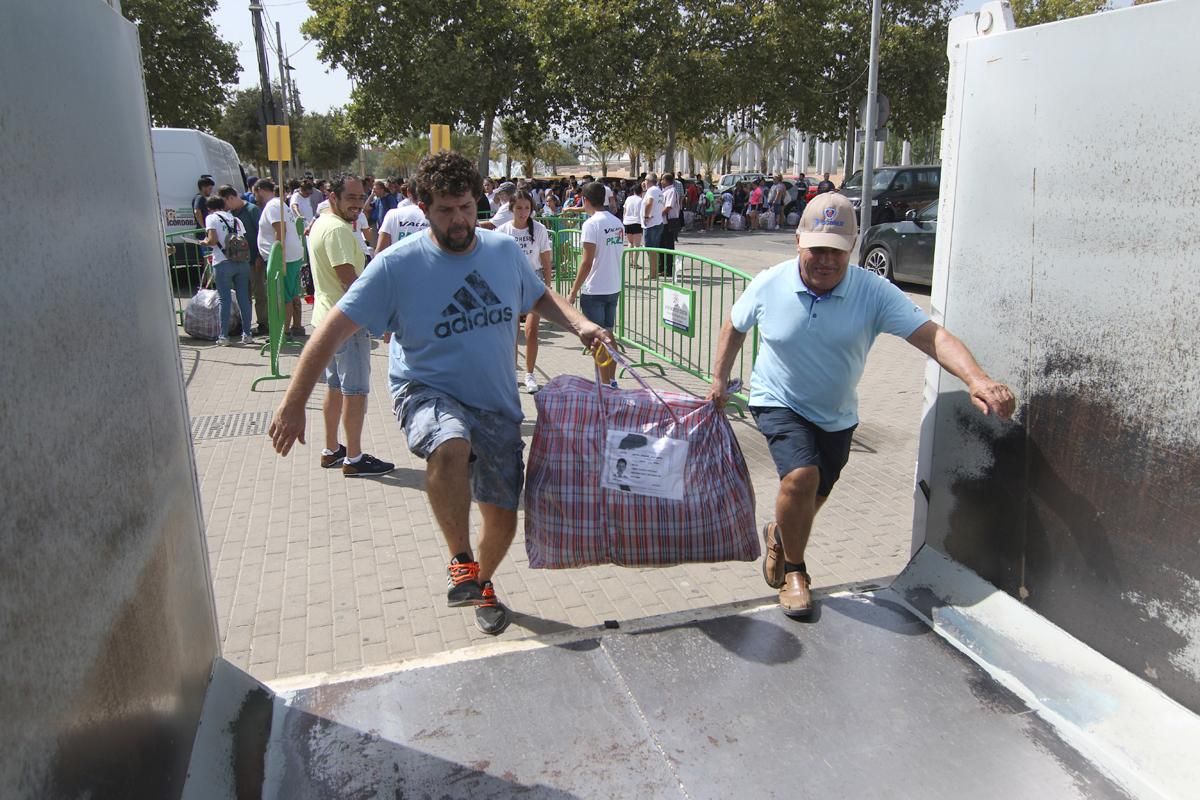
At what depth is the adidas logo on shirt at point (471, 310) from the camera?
3541 mm

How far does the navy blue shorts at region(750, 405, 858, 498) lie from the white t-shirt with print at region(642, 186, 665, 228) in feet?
42.9

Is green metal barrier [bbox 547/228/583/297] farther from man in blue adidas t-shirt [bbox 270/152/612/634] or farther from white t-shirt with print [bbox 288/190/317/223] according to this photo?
man in blue adidas t-shirt [bbox 270/152/612/634]

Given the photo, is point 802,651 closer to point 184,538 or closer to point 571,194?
point 184,538

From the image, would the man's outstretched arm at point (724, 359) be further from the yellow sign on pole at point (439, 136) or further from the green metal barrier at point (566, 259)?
the green metal barrier at point (566, 259)

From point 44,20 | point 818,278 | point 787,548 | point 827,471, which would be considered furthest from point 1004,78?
point 44,20

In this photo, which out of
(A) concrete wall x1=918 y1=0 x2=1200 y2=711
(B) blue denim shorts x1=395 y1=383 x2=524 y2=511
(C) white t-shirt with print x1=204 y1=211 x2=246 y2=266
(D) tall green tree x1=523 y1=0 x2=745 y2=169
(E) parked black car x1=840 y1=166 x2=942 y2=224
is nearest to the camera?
(A) concrete wall x1=918 y1=0 x2=1200 y2=711

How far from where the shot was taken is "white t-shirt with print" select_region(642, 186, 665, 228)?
53.7 ft

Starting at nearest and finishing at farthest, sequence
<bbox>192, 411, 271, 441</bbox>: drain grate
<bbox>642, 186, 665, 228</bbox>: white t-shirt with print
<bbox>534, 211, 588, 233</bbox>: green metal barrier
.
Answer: <bbox>192, 411, 271, 441</bbox>: drain grate, <bbox>642, 186, 665, 228</bbox>: white t-shirt with print, <bbox>534, 211, 588, 233</bbox>: green metal barrier

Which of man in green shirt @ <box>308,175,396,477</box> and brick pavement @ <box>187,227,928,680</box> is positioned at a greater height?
man in green shirt @ <box>308,175,396,477</box>

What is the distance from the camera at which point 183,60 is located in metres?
34.5

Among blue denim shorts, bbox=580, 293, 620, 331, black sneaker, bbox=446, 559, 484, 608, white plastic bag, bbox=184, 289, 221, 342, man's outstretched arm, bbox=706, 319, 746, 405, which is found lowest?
black sneaker, bbox=446, 559, 484, 608

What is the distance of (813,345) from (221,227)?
8.40 m

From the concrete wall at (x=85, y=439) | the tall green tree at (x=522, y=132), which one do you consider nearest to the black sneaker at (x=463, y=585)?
the concrete wall at (x=85, y=439)

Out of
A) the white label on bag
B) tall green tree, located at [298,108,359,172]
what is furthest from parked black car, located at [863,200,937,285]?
tall green tree, located at [298,108,359,172]
